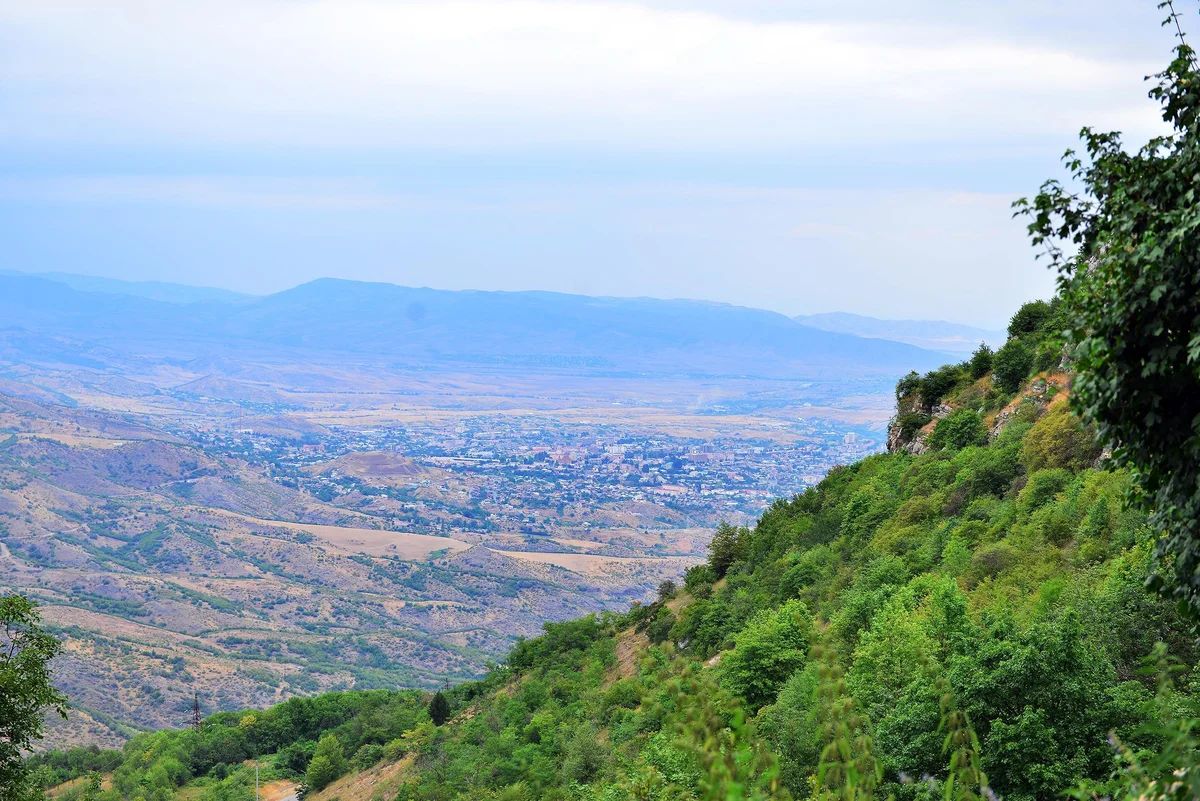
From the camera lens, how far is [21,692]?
11.6 metres

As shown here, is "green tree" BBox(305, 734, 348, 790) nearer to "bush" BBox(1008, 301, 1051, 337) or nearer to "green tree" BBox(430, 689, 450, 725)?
"green tree" BBox(430, 689, 450, 725)

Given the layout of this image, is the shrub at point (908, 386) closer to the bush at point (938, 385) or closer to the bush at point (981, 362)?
the bush at point (938, 385)

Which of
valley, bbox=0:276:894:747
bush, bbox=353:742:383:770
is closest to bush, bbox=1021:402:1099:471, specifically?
bush, bbox=353:742:383:770

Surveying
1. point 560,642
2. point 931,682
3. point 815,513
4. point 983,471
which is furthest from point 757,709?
point 560,642

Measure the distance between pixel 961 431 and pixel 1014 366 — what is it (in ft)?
12.1

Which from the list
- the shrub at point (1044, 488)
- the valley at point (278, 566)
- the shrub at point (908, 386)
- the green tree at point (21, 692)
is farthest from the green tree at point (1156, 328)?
the valley at point (278, 566)

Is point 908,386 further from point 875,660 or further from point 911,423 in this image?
point 875,660

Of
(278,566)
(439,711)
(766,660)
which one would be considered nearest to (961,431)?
(766,660)

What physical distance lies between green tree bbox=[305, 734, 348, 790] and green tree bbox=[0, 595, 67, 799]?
31.2 metres

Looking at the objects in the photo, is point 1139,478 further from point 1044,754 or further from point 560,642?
point 560,642

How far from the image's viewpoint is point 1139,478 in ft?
23.5

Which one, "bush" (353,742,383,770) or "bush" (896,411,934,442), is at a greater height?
"bush" (896,411,934,442)

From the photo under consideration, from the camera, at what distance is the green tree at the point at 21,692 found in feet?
38.2

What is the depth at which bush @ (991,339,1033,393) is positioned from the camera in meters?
36.3
